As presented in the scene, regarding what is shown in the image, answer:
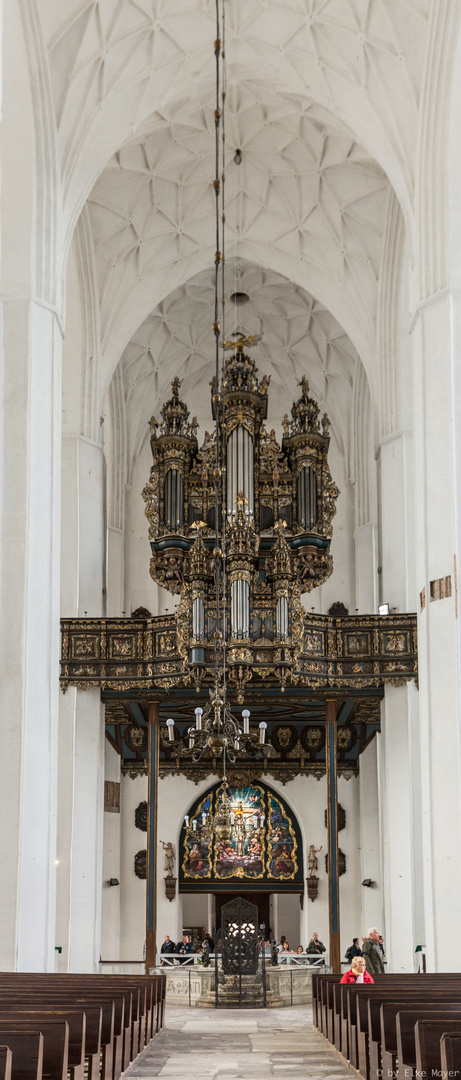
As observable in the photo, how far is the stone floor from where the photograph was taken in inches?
342

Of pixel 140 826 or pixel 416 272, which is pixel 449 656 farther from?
pixel 140 826

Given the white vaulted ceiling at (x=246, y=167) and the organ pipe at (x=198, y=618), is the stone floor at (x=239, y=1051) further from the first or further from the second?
the white vaulted ceiling at (x=246, y=167)

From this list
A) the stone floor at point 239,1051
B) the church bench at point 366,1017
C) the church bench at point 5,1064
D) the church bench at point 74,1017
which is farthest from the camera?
the stone floor at point 239,1051

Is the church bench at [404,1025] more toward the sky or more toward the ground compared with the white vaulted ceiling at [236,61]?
more toward the ground

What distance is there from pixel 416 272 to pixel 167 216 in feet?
24.6

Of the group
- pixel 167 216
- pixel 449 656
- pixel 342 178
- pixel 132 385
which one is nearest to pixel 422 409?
pixel 449 656

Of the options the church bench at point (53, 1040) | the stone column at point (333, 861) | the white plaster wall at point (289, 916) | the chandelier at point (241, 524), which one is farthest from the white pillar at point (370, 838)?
the church bench at point (53, 1040)

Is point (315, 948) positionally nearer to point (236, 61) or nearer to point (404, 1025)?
point (404, 1025)

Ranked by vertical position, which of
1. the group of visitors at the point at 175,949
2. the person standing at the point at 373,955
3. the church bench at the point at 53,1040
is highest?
the church bench at the point at 53,1040

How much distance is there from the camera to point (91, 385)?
20.4 meters

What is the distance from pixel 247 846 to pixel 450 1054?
19.7 meters

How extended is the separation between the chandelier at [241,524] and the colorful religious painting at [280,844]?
18.6 ft

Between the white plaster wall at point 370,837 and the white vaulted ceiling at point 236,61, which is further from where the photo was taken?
the white plaster wall at point 370,837

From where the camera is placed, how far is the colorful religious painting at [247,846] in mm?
23953
